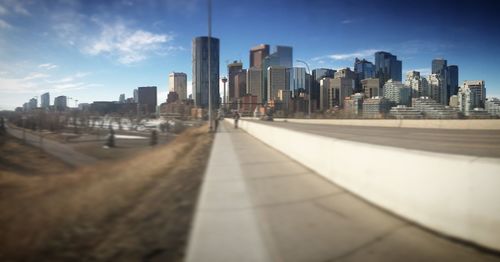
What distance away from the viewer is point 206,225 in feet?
14.6

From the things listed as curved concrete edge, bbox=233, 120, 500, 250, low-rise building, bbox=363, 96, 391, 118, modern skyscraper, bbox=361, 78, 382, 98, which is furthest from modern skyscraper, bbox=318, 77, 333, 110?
curved concrete edge, bbox=233, 120, 500, 250

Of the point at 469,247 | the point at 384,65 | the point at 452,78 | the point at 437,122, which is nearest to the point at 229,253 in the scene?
the point at 469,247

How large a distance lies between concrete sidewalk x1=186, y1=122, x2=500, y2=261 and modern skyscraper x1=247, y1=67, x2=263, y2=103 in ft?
485

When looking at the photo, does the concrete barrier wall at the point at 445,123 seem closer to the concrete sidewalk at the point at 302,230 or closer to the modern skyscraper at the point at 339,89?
the concrete sidewalk at the point at 302,230

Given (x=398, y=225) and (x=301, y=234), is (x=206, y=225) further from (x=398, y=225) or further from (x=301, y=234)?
(x=398, y=225)

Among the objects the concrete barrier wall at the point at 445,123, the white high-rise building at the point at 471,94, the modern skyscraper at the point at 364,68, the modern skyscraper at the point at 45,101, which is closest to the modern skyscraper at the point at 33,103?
the modern skyscraper at the point at 45,101

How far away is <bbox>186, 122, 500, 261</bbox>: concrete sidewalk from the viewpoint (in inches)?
141

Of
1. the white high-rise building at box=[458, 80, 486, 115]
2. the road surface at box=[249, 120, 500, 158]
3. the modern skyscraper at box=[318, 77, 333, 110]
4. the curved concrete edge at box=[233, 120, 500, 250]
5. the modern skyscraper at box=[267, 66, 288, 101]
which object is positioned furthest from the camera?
the modern skyscraper at box=[267, 66, 288, 101]

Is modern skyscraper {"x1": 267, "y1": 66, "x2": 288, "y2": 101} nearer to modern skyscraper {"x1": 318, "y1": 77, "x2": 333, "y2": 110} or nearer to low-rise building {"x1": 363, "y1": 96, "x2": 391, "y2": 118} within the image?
modern skyscraper {"x1": 318, "y1": 77, "x2": 333, "y2": 110}

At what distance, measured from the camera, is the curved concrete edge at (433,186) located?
146 inches

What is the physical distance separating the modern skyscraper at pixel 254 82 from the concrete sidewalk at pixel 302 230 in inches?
5825

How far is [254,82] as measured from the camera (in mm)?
156875

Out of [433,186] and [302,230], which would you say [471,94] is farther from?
[302,230]

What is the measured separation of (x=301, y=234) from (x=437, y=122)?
30.0 meters
